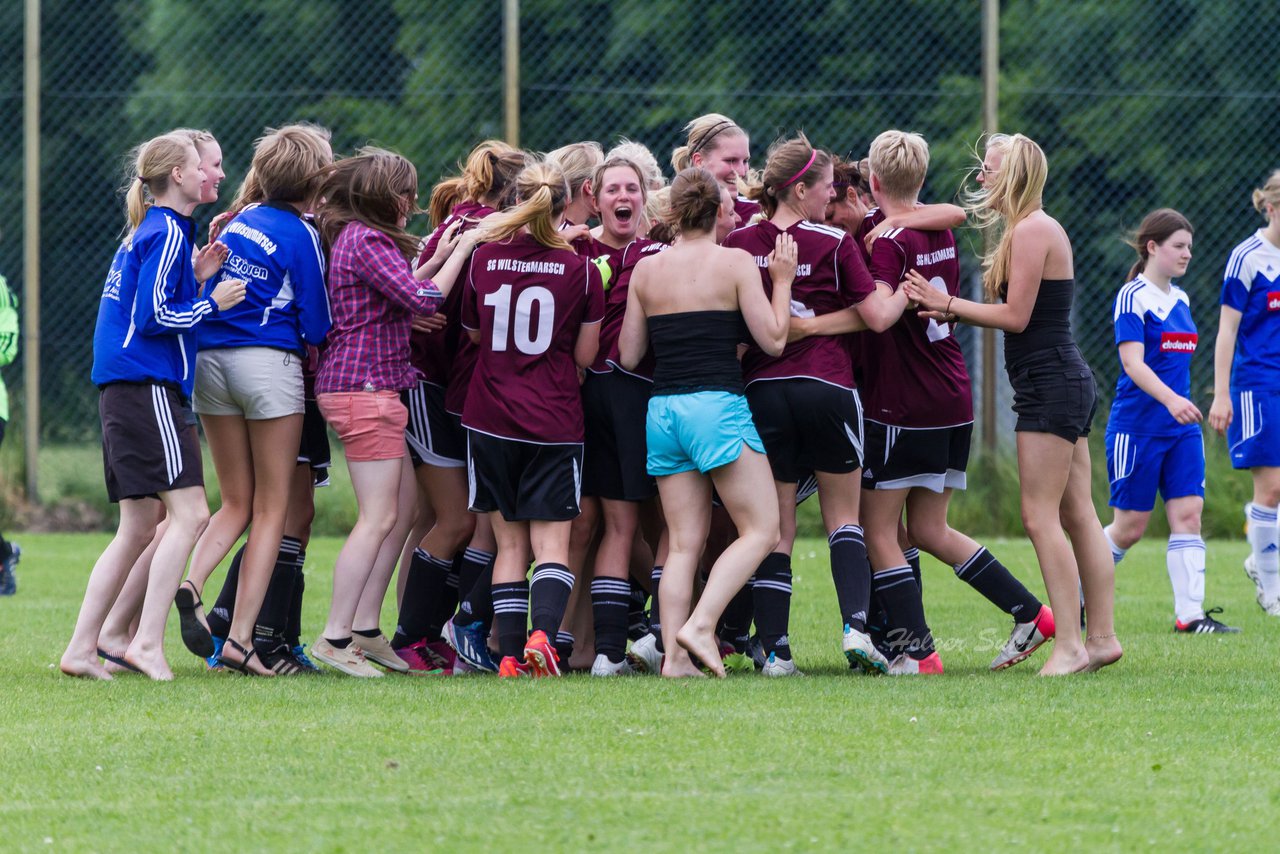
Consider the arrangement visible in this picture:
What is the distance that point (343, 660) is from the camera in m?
6.46

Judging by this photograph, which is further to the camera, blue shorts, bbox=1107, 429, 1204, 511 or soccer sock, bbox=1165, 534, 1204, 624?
blue shorts, bbox=1107, 429, 1204, 511

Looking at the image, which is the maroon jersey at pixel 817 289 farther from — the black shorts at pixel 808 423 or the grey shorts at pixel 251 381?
the grey shorts at pixel 251 381

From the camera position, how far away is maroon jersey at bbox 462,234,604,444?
635cm

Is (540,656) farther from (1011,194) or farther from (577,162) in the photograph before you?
(1011,194)

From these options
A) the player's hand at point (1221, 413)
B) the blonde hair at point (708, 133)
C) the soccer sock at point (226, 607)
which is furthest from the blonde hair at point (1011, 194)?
the soccer sock at point (226, 607)

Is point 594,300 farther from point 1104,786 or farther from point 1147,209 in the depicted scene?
point 1147,209

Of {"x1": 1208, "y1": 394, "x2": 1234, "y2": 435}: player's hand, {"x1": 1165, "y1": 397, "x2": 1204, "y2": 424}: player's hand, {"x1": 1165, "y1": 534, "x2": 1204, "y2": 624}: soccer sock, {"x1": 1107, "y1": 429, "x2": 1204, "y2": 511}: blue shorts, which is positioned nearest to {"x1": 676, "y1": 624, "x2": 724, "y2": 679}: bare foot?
{"x1": 1165, "y1": 397, "x2": 1204, "y2": 424}: player's hand

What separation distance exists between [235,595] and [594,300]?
1.92m

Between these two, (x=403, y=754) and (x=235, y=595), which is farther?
(x=235, y=595)

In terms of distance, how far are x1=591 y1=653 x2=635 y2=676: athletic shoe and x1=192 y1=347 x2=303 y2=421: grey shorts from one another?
4.74 feet

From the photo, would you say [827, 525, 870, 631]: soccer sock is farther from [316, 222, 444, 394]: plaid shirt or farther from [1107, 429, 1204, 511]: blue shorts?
[1107, 429, 1204, 511]: blue shorts

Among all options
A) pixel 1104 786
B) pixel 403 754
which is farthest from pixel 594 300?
pixel 1104 786

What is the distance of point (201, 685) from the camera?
616 centimetres

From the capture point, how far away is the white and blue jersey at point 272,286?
639cm
